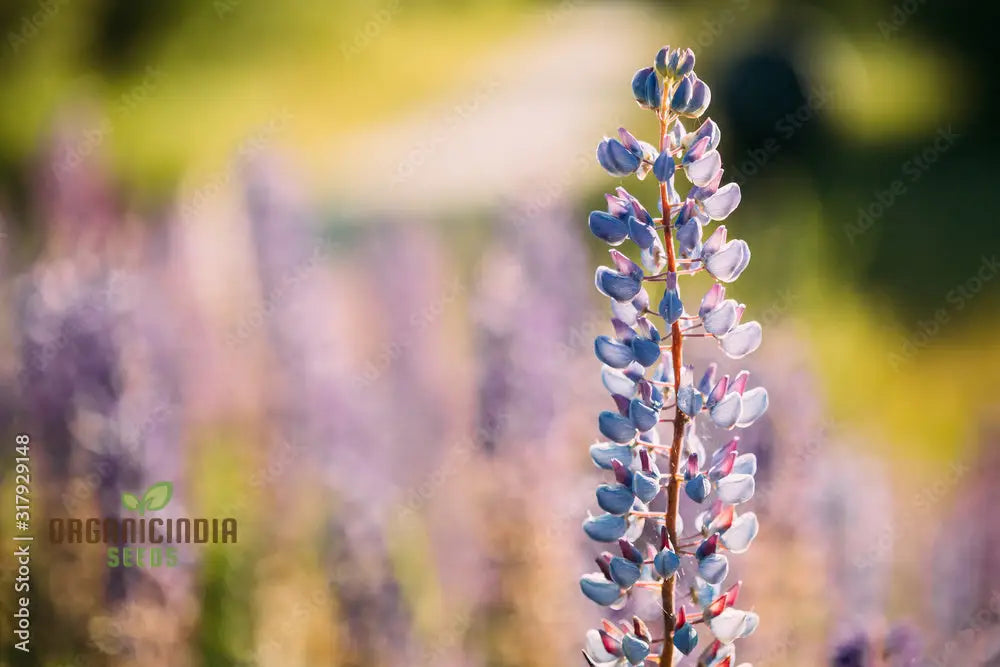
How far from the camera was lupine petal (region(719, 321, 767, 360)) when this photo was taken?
0.56m

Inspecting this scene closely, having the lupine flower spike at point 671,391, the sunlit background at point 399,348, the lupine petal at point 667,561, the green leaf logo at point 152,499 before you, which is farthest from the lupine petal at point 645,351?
the green leaf logo at point 152,499

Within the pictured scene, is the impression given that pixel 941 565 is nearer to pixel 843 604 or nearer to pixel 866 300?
pixel 843 604

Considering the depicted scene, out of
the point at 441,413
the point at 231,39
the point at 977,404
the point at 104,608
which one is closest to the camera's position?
the point at 104,608

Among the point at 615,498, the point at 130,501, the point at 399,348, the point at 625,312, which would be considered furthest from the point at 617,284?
the point at 399,348

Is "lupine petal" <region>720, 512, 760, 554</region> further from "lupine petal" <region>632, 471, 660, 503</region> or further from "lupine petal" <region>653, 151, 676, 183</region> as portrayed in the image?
"lupine petal" <region>653, 151, 676, 183</region>

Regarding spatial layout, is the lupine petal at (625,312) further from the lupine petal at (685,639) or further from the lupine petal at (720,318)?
the lupine petal at (685,639)

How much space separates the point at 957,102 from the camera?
133 inches

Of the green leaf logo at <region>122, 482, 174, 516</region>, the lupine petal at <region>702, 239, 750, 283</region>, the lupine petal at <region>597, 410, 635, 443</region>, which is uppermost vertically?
the lupine petal at <region>702, 239, 750, 283</region>

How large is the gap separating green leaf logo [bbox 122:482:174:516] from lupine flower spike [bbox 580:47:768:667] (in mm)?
770

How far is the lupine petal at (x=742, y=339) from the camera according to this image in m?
0.56

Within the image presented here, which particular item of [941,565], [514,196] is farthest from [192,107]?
[941,565]

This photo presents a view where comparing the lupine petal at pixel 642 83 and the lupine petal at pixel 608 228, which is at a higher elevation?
the lupine petal at pixel 642 83

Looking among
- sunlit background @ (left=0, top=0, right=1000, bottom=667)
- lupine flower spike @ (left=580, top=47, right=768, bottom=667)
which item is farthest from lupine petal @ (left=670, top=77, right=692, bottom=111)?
sunlit background @ (left=0, top=0, right=1000, bottom=667)

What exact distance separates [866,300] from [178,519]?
2.29 metres
